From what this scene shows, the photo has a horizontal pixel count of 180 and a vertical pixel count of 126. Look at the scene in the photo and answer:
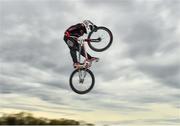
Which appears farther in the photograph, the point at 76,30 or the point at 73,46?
the point at 73,46

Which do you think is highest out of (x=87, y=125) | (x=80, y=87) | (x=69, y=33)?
(x=69, y=33)

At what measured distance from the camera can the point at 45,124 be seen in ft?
220

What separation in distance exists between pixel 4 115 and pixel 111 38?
11.5 m

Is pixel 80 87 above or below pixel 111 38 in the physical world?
below

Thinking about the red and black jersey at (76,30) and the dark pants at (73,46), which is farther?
the dark pants at (73,46)

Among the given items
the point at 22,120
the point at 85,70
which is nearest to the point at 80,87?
the point at 85,70

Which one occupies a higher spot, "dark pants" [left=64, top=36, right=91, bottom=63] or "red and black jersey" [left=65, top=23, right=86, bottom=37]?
"red and black jersey" [left=65, top=23, right=86, bottom=37]

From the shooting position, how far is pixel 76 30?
6838 cm

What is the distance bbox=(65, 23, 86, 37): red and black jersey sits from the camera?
6788 centimetres

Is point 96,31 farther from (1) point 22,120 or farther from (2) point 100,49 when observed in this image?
(1) point 22,120

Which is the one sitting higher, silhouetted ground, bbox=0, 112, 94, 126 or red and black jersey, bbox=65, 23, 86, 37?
red and black jersey, bbox=65, 23, 86, 37

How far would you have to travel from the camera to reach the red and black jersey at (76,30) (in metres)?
67.9

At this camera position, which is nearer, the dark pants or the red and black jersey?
the red and black jersey

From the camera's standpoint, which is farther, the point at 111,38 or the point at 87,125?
the point at 111,38
